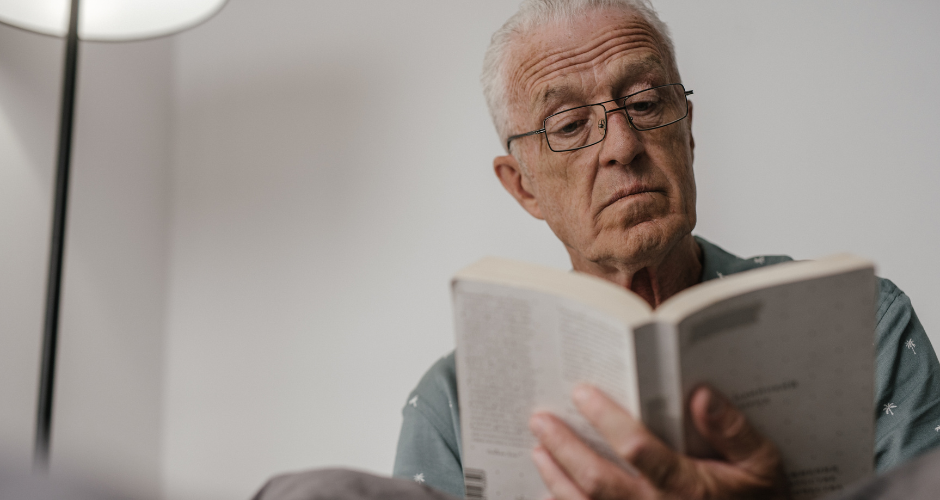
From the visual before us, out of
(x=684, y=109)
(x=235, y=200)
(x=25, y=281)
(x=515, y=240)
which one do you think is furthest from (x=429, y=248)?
(x=25, y=281)

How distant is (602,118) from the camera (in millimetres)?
1043

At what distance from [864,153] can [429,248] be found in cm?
102

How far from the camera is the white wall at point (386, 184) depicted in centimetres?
138

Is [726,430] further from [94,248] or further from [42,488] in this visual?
[94,248]

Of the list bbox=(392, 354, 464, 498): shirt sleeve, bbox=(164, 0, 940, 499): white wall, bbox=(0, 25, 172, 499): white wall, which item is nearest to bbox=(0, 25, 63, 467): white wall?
bbox=(0, 25, 172, 499): white wall

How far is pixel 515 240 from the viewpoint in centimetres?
156

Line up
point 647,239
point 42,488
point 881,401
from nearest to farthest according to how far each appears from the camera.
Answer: point 42,488, point 881,401, point 647,239

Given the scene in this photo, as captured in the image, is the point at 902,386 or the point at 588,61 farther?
the point at 588,61

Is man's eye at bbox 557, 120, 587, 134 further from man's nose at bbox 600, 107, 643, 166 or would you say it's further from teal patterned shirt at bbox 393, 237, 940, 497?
teal patterned shirt at bbox 393, 237, 940, 497

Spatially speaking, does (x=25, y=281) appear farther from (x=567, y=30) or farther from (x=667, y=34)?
(x=667, y=34)

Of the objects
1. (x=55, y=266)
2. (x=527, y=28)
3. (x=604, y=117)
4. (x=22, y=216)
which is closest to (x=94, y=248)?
(x=22, y=216)

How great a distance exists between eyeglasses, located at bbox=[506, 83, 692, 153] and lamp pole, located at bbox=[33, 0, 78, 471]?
96cm

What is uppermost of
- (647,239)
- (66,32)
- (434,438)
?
(66,32)

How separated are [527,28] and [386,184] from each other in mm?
696
